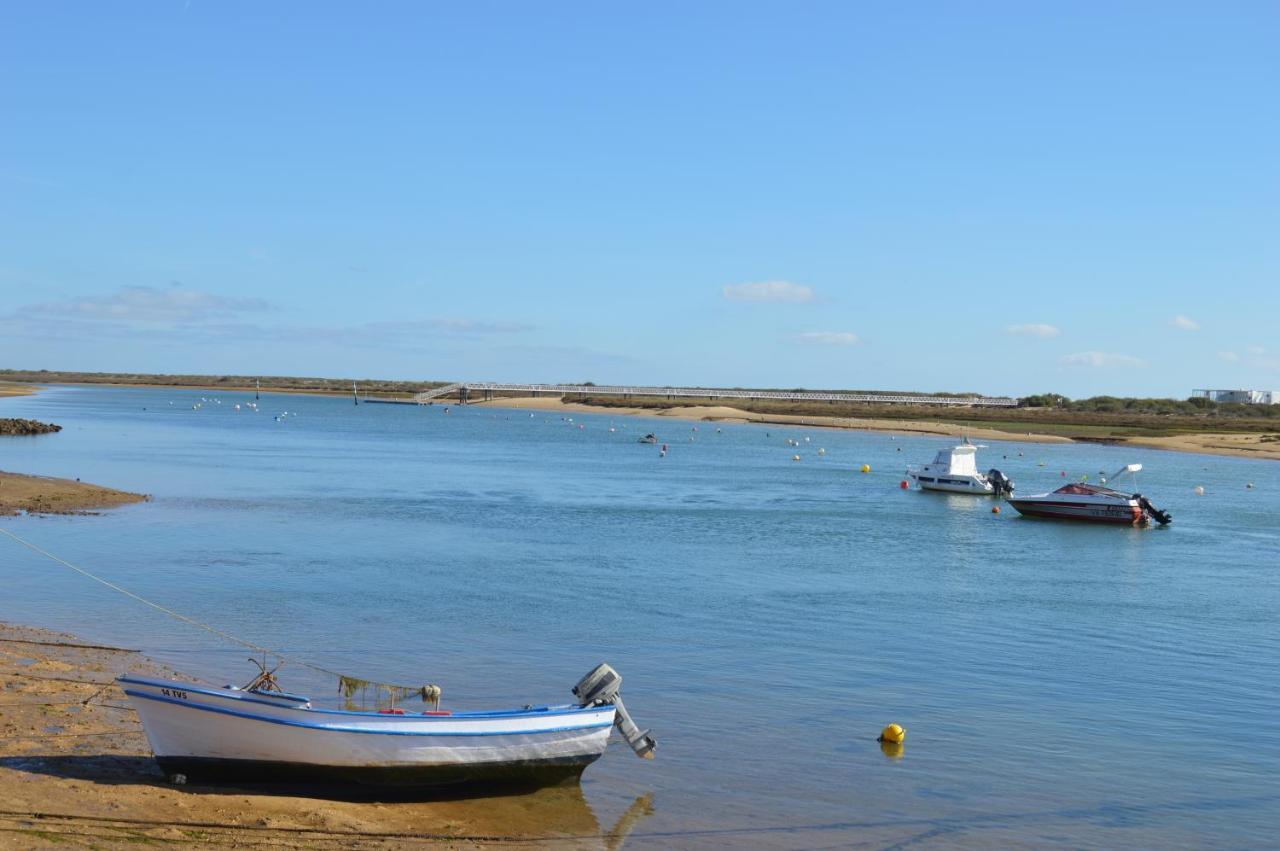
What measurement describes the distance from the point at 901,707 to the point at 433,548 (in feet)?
63.6

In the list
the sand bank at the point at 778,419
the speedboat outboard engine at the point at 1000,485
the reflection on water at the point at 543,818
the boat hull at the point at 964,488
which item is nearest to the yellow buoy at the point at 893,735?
the reflection on water at the point at 543,818

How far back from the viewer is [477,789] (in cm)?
1475

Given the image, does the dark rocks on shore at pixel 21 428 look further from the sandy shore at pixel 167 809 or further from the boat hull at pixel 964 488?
the sandy shore at pixel 167 809

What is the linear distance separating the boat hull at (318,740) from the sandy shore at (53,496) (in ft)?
87.4

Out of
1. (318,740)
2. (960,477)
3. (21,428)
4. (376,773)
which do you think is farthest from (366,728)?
(21,428)

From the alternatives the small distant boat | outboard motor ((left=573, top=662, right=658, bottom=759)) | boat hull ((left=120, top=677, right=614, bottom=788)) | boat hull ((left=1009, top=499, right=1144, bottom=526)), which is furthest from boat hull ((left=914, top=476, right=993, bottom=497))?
boat hull ((left=120, top=677, right=614, bottom=788))

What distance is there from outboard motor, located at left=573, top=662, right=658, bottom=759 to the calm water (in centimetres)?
48

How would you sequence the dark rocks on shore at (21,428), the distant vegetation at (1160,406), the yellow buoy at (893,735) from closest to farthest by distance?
the yellow buoy at (893,735) < the dark rocks on shore at (21,428) < the distant vegetation at (1160,406)

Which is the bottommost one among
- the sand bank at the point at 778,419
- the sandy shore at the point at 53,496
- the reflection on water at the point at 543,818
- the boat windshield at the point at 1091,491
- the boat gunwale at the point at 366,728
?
the reflection on water at the point at 543,818

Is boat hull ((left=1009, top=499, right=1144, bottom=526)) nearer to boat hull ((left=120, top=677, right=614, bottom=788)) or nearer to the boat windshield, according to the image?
the boat windshield

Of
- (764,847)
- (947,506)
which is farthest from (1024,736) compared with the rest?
(947,506)

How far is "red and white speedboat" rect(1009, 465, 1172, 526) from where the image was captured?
51156mm

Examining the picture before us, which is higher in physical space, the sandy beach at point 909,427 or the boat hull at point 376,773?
the sandy beach at point 909,427

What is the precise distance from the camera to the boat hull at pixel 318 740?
13633 millimetres
